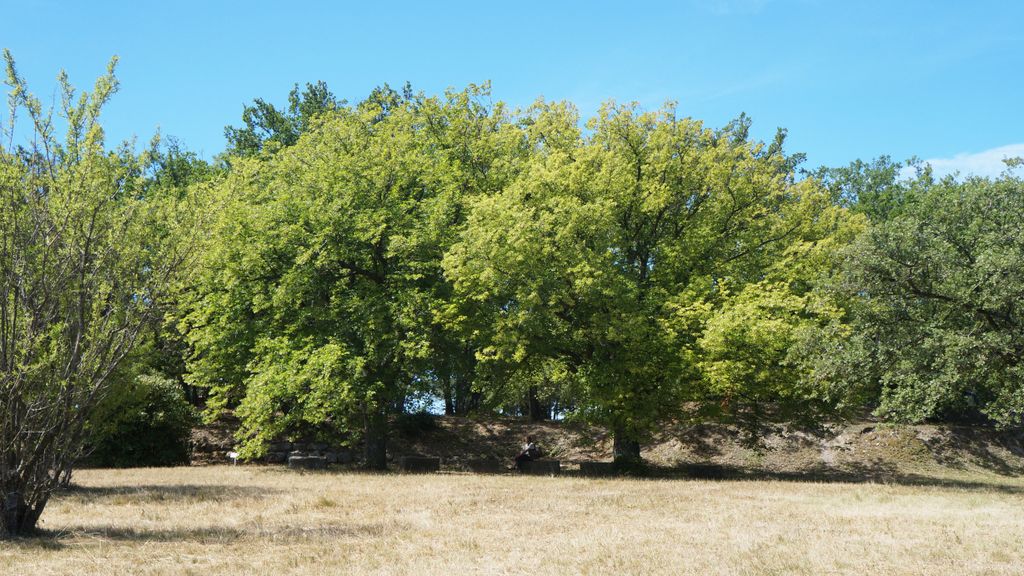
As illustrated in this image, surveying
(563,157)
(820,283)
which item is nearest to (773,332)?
(820,283)

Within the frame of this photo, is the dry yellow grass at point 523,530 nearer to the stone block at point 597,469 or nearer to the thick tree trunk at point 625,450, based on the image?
the stone block at point 597,469

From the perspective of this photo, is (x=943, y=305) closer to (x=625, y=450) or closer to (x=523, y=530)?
(x=625, y=450)

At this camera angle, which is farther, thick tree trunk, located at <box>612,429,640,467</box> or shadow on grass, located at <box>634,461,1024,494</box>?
thick tree trunk, located at <box>612,429,640,467</box>

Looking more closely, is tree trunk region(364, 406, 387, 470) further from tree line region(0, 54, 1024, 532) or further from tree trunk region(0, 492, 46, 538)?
tree trunk region(0, 492, 46, 538)

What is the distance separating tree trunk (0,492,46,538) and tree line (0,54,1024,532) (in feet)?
16.8

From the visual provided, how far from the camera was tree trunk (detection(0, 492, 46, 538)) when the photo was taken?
1060cm

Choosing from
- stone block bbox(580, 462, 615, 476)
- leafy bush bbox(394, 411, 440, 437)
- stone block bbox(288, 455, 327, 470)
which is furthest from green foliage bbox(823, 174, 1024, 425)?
leafy bush bbox(394, 411, 440, 437)

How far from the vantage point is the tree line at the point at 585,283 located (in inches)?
787

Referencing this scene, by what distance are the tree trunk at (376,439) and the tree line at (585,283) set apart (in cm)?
8

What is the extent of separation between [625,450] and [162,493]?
47.1ft

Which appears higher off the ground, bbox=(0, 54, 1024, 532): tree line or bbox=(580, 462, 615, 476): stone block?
bbox=(0, 54, 1024, 532): tree line

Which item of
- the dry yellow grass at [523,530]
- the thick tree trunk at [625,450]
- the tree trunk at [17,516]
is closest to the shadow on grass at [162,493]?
the dry yellow grass at [523,530]

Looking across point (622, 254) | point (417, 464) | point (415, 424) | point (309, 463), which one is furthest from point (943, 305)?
point (415, 424)

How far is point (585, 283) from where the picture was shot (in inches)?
862
